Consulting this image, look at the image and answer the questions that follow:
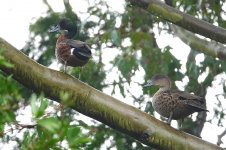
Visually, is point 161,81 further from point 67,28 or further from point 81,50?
point 81,50

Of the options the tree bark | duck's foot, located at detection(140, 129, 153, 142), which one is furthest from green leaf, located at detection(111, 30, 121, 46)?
duck's foot, located at detection(140, 129, 153, 142)

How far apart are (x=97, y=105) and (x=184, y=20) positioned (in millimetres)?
1494

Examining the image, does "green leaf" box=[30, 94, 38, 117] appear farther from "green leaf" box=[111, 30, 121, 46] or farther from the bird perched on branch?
"green leaf" box=[111, 30, 121, 46]

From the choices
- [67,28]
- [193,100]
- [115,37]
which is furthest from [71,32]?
[193,100]

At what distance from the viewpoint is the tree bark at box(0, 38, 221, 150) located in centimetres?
312

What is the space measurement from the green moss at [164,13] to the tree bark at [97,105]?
1299 mm

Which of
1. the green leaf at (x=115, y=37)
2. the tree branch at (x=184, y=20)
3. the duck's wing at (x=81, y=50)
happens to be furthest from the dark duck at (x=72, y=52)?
the green leaf at (x=115, y=37)

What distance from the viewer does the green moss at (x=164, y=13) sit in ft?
15.1

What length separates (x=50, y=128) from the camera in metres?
1.75

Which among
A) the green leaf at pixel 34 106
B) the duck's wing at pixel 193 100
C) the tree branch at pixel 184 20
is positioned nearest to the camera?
the green leaf at pixel 34 106

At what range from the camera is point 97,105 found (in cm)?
329

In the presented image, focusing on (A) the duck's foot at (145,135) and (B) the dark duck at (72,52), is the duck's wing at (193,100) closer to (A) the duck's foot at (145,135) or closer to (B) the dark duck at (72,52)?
(B) the dark duck at (72,52)

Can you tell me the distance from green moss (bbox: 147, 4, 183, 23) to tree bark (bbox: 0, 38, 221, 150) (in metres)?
1.30

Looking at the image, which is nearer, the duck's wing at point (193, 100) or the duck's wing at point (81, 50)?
the duck's wing at point (81, 50)
